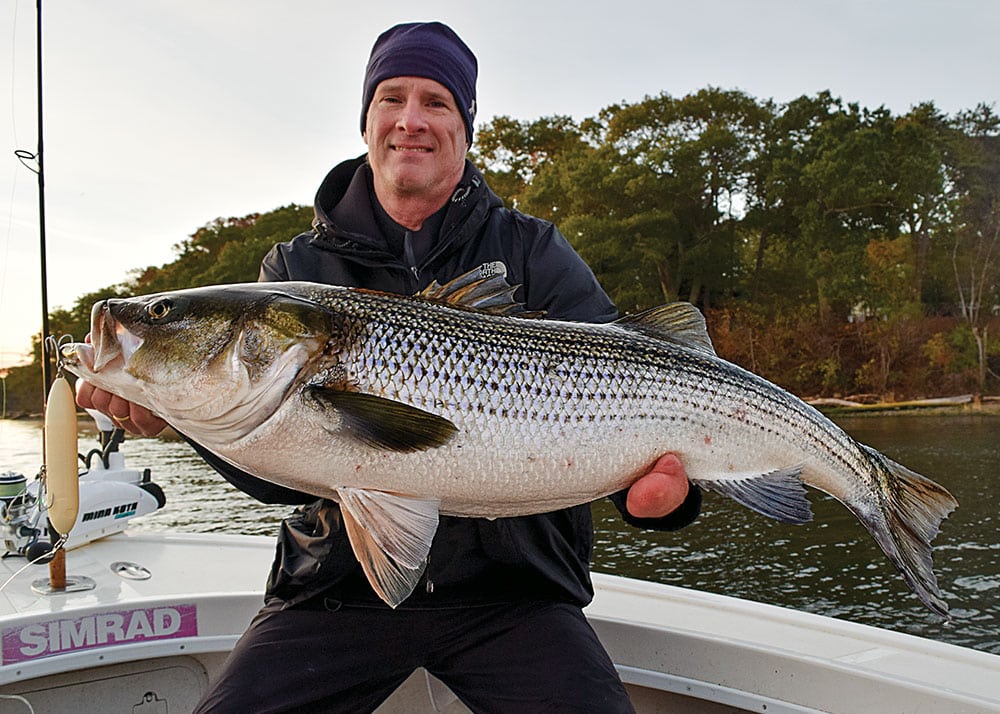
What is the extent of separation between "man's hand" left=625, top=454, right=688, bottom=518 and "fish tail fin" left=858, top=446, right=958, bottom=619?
29.0 inches

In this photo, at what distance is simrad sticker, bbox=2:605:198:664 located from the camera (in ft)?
10.5

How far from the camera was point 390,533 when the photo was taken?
94.3 inches

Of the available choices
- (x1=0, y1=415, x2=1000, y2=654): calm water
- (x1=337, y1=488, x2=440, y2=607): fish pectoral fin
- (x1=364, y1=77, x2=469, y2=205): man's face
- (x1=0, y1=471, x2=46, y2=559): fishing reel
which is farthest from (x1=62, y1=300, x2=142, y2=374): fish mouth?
(x1=0, y1=415, x2=1000, y2=654): calm water

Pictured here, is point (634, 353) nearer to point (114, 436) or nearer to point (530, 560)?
point (530, 560)

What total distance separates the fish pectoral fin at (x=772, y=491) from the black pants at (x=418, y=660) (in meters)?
0.73

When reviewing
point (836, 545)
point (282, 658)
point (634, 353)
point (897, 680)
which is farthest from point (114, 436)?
point (836, 545)

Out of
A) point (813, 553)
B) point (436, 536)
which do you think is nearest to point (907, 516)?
point (436, 536)

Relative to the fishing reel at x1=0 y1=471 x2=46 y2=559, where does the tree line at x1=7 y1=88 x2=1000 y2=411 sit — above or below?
above

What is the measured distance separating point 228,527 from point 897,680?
13154mm

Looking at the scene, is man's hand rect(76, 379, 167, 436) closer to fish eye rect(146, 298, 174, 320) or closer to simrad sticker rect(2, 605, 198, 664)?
fish eye rect(146, 298, 174, 320)

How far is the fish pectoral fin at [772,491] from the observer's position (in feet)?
8.74

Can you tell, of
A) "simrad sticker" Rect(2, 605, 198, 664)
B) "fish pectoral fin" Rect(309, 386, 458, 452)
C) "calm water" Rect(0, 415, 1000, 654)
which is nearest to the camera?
"fish pectoral fin" Rect(309, 386, 458, 452)

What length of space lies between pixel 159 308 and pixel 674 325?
1.69 metres

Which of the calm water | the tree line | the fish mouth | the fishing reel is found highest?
the tree line
